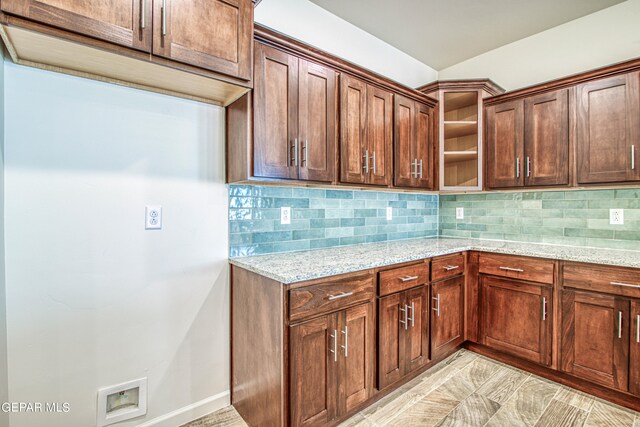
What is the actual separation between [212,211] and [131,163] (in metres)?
0.49

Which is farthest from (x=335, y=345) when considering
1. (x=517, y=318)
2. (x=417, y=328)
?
(x=517, y=318)

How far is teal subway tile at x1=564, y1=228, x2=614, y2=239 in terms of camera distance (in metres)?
2.33

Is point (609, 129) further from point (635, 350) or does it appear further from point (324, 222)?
point (324, 222)

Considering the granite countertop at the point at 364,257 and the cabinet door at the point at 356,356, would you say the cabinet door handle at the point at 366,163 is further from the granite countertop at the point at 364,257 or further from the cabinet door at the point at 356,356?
the cabinet door at the point at 356,356

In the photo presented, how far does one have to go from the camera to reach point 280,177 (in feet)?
5.79

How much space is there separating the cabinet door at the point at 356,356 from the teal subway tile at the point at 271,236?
0.70 meters

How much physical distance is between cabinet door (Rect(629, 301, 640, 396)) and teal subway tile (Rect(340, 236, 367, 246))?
173cm

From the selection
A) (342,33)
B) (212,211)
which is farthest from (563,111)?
(212,211)

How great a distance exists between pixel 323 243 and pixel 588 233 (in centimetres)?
210

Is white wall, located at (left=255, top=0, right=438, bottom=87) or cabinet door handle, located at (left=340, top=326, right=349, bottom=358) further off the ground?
white wall, located at (left=255, top=0, right=438, bottom=87)

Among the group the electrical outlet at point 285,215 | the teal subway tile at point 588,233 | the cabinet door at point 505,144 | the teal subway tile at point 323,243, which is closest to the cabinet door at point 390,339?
the teal subway tile at point 323,243

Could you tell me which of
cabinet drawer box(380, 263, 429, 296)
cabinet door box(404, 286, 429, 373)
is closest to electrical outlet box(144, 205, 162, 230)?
cabinet drawer box(380, 263, 429, 296)

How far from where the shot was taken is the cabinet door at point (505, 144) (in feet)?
8.30

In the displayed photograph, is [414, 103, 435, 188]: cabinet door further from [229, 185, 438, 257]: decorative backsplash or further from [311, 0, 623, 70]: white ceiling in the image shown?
[311, 0, 623, 70]: white ceiling
